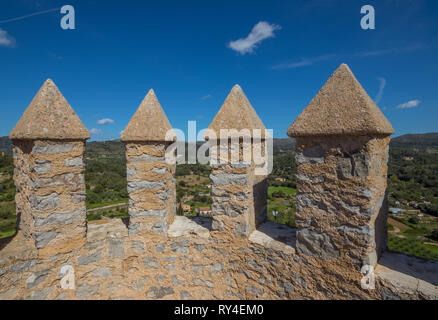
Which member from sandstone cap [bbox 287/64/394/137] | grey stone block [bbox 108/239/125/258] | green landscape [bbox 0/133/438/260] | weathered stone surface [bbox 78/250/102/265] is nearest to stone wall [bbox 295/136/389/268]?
sandstone cap [bbox 287/64/394/137]

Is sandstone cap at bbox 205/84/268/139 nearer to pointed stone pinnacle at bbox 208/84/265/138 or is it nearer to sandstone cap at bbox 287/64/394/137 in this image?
pointed stone pinnacle at bbox 208/84/265/138

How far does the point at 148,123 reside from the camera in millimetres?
4289

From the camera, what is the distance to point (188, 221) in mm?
5020

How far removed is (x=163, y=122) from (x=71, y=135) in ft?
4.85

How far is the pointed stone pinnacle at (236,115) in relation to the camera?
4035mm

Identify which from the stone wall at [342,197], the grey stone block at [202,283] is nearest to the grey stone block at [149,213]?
the grey stone block at [202,283]

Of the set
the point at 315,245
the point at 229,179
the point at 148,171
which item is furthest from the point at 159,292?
the point at 315,245

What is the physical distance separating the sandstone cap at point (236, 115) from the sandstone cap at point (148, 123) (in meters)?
0.88

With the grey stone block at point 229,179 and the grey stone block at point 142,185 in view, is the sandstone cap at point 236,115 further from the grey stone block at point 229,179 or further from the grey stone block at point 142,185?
the grey stone block at point 142,185

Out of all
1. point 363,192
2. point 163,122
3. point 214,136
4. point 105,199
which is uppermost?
point 163,122

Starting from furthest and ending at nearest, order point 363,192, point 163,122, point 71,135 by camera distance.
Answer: point 163,122 → point 71,135 → point 363,192

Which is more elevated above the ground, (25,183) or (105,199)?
(25,183)
